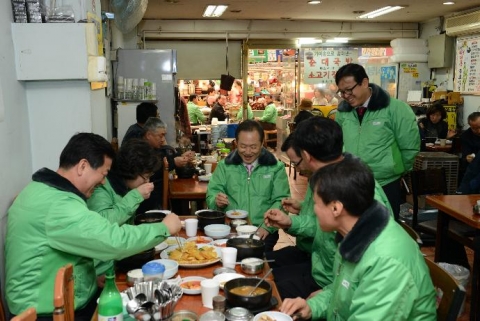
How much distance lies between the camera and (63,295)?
5.32 ft

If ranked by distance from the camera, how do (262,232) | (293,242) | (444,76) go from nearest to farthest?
(262,232), (293,242), (444,76)

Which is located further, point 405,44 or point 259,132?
point 405,44

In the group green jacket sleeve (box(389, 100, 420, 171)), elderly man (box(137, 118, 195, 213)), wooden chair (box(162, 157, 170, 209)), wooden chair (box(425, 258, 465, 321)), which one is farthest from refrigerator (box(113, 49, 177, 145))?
wooden chair (box(425, 258, 465, 321))

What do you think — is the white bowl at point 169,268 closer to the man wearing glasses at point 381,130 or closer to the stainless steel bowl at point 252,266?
the stainless steel bowl at point 252,266

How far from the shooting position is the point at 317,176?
1788 mm

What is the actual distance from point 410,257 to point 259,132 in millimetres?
1922

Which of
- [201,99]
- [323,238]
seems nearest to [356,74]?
[323,238]

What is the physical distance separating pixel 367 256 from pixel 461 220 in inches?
82.7

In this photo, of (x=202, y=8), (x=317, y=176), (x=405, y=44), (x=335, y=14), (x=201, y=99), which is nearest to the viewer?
(x=317, y=176)

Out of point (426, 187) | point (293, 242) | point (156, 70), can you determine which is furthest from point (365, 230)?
point (156, 70)

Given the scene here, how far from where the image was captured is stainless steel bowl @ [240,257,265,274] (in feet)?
7.34

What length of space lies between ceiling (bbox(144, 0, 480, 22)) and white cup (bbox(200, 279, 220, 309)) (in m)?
6.27

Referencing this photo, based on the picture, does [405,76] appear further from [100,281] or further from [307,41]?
[100,281]

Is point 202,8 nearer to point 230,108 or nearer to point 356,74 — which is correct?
point 230,108
